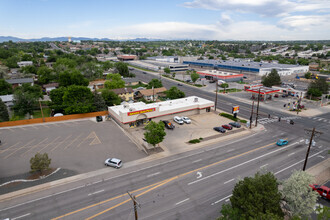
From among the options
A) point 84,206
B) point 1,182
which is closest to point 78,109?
point 1,182

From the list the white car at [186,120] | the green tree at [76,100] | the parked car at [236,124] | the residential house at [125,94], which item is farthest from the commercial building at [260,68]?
the green tree at [76,100]

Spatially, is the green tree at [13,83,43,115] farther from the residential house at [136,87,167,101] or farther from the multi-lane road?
the multi-lane road

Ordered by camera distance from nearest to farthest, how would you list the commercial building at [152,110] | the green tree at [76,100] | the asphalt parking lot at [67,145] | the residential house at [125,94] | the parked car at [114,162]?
1. the parked car at [114,162]
2. the asphalt parking lot at [67,145]
3. the commercial building at [152,110]
4. the green tree at [76,100]
5. the residential house at [125,94]

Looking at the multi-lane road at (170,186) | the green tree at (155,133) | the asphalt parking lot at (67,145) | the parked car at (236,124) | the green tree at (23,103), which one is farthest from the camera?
the green tree at (23,103)

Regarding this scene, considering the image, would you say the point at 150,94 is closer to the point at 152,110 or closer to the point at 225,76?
the point at 152,110

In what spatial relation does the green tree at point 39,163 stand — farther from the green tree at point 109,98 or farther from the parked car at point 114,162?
the green tree at point 109,98
